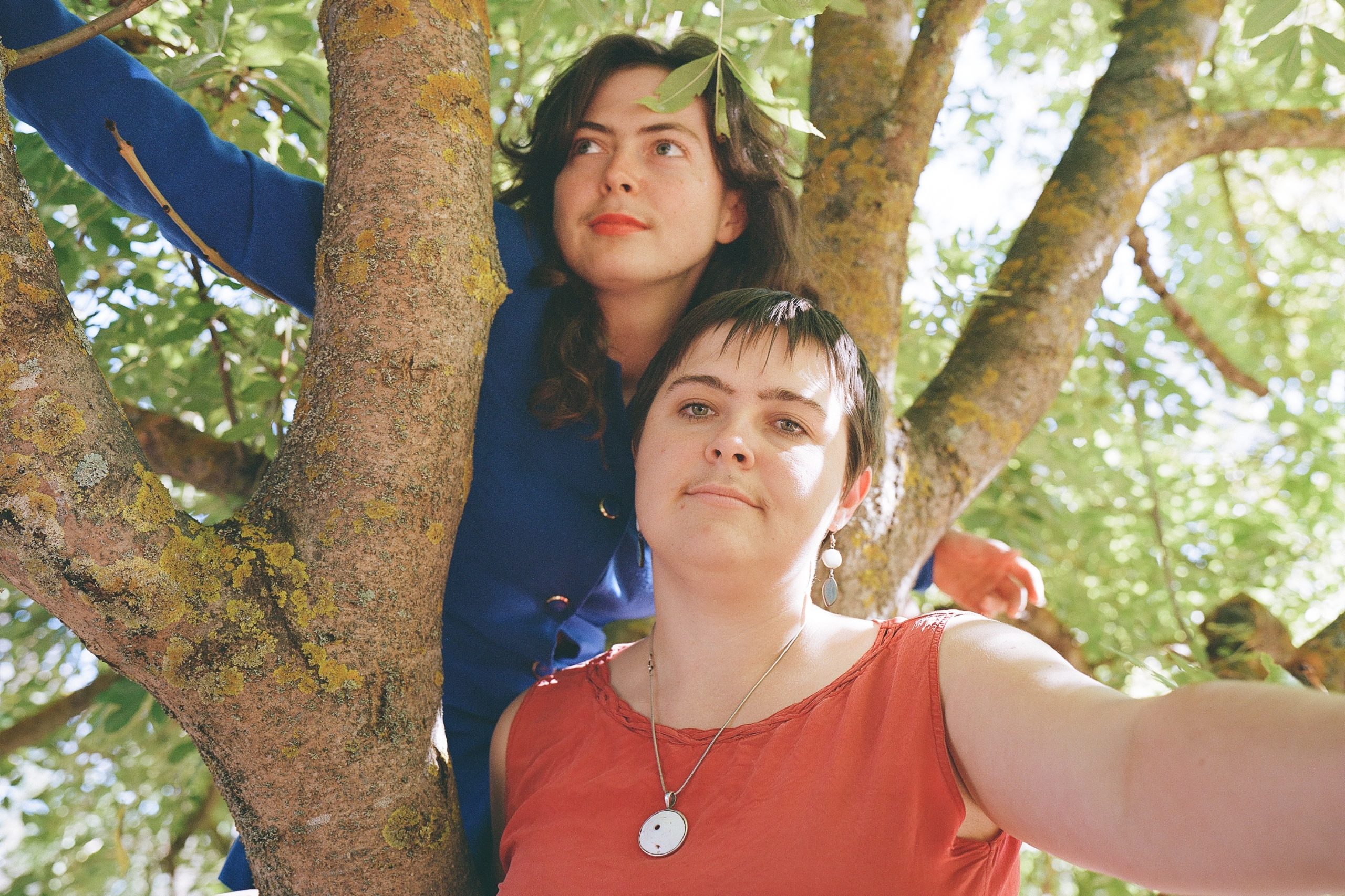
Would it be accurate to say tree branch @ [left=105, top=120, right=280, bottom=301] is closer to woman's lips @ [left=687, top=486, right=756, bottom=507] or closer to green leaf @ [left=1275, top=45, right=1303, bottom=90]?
woman's lips @ [left=687, top=486, right=756, bottom=507]

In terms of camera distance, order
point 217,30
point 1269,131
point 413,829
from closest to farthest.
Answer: point 413,829 < point 217,30 < point 1269,131

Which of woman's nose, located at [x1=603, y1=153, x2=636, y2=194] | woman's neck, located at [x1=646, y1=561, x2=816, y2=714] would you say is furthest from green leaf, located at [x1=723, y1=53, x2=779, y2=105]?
woman's neck, located at [x1=646, y1=561, x2=816, y2=714]

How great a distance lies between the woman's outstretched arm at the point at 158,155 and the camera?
149cm

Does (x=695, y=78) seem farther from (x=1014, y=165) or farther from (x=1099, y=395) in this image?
(x=1014, y=165)

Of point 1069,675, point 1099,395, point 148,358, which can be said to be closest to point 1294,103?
point 1099,395

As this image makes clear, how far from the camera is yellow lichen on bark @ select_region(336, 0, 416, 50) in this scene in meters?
1.55

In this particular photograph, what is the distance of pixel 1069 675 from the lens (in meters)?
1.23

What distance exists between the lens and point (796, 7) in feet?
4.54

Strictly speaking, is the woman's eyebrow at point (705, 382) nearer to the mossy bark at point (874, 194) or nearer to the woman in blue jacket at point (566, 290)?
the woman in blue jacket at point (566, 290)

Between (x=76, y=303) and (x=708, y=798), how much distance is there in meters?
2.68

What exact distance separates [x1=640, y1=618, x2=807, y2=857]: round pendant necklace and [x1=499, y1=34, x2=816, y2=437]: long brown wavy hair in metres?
0.59

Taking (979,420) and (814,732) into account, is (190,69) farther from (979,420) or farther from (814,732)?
(979,420)

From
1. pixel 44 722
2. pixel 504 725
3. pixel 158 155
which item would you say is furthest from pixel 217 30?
pixel 44 722

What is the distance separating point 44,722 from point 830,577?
297 centimetres
